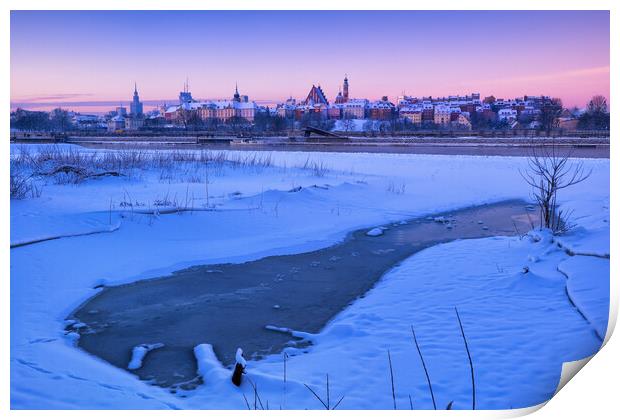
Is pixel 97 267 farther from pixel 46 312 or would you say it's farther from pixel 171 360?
pixel 171 360

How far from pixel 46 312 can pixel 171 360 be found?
6.02ft

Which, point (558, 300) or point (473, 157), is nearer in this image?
point (558, 300)

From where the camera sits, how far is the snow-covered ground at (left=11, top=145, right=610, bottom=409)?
3.93m

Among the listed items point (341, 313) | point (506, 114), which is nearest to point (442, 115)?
point (506, 114)

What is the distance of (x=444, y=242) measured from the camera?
927 centimetres

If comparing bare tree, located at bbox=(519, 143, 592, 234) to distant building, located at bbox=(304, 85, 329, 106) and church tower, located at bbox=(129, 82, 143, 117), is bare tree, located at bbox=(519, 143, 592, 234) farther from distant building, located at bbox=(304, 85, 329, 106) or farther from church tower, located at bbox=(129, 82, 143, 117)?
distant building, located at bbox=(304, 85, 329, 106)

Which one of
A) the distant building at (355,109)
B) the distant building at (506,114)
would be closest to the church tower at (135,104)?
the distant building at (355,109)

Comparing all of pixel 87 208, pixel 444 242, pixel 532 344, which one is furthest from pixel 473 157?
pixel 532 344

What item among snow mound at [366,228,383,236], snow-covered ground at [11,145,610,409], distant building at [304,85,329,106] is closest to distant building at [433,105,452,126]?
distant building at [304,85,329,106]

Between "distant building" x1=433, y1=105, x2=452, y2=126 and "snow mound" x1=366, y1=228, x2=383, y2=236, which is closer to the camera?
"snow mound" x1=366, y1=228, x2=383, y2=236

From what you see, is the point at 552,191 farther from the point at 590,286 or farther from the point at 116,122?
the point at 116,122

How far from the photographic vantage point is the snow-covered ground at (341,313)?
3.93 meters

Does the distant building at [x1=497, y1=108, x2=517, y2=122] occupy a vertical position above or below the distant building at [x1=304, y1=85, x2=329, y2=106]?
below

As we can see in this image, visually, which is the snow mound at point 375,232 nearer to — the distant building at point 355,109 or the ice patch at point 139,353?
the ice patch at point 139,353
